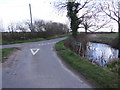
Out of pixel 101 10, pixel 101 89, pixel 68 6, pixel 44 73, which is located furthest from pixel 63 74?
pixel 101 10

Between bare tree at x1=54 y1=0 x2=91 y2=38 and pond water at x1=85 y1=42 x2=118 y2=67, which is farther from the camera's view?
bare tree at x1=54 y1=0 x2=91 y2=38

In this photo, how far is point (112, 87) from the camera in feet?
15.2

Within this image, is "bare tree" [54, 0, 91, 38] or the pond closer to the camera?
the pond

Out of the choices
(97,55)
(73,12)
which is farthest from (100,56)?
(73,12)

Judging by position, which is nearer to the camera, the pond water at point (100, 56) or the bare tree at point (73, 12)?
the pond water at point (100, 56)

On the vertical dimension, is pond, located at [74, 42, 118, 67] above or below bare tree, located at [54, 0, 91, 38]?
below

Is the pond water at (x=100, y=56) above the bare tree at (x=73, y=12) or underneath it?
underneath

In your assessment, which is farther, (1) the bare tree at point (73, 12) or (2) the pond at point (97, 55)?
(1) the bare tree at point (73, 12)

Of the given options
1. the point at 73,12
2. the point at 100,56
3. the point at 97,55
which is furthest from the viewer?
the point at 73,12

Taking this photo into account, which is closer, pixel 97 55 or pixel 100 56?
pixel 100 56

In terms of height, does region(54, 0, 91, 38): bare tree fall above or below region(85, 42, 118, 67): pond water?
above

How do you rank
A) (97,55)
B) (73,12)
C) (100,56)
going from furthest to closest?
1. (73,12)
2. (97,55)
3. (100,56)

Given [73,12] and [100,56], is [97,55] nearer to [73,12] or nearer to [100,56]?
[100,56]

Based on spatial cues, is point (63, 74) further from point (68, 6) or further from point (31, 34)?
point (31, 34)
